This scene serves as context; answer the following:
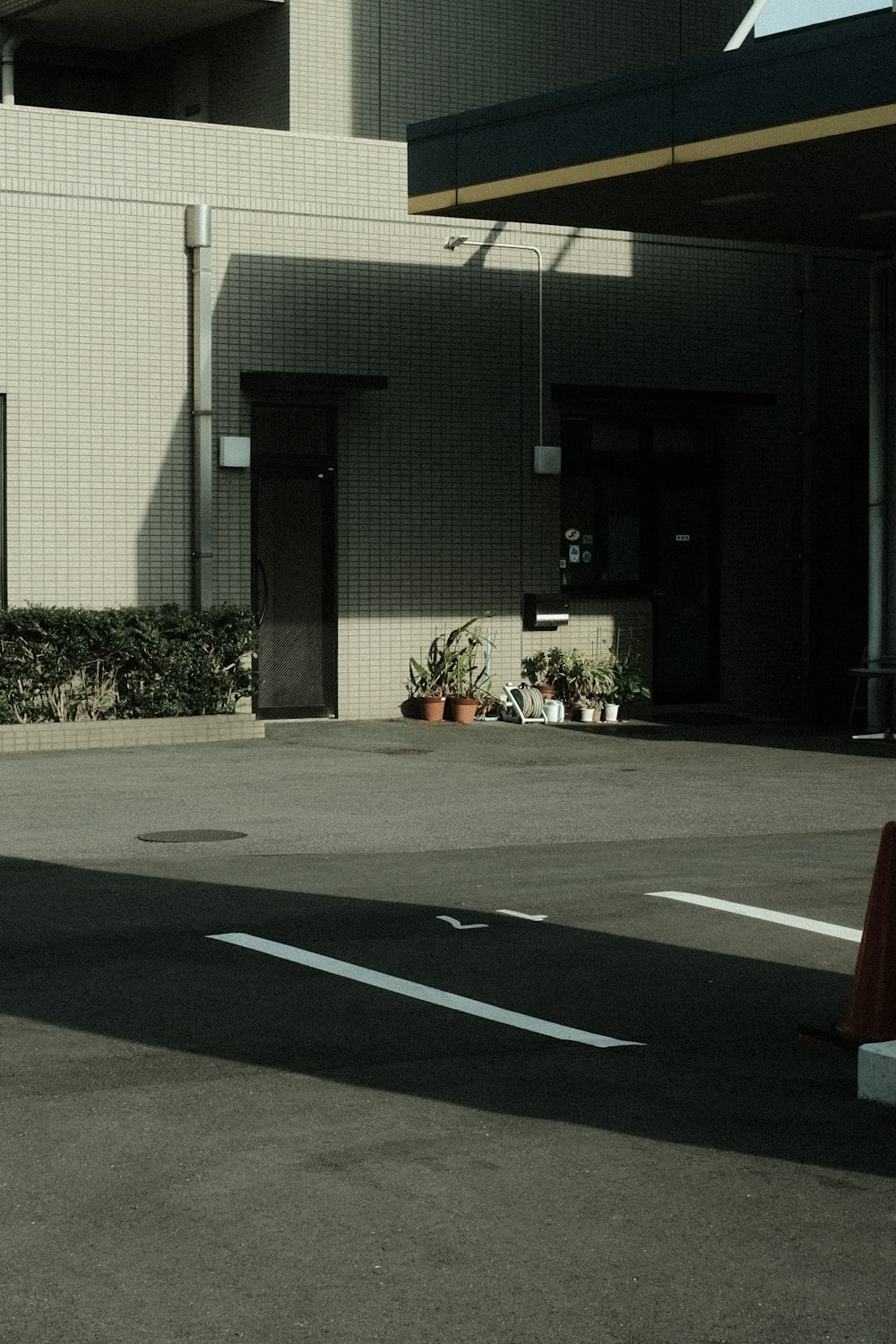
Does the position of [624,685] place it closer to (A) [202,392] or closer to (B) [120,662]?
(A) [202,392]

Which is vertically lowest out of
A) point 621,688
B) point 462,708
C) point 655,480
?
point 462,708

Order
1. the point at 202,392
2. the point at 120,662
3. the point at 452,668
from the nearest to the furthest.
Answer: the point at 120,662 → the point at 202,392 → the point at 452,668

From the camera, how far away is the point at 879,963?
276 inches

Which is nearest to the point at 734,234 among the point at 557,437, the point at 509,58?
the point at 557,437

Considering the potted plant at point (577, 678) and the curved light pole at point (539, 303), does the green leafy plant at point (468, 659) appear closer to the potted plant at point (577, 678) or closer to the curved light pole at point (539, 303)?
the potted plant at point (577, 678)

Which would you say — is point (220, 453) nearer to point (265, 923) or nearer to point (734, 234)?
point (734, 234)

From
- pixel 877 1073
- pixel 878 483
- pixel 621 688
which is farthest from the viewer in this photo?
pixel 621 688

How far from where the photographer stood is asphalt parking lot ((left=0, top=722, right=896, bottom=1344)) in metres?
4.77

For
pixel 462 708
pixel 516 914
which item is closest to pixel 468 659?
pixel 462 708

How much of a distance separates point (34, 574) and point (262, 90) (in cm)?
799

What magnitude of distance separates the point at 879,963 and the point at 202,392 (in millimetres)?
14133

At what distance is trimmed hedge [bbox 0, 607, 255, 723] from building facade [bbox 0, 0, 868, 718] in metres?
1.08

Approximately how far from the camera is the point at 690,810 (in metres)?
14.2

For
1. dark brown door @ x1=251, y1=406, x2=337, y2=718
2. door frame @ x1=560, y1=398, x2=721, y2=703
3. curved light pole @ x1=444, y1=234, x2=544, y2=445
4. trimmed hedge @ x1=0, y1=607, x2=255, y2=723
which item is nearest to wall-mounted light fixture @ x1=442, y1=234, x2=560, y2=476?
curved light pole @ x1=444, y1=234, x2=544, y2=445
